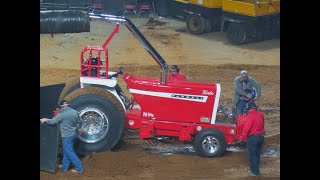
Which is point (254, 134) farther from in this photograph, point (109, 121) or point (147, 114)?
point (109, 121)

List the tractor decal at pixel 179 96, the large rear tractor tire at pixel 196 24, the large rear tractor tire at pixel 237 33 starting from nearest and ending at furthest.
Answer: the tractor decal at pixel 179 96 → the large rear tractor tire at pixel 237 33 → the large rear tractor tire at pixel 196 24

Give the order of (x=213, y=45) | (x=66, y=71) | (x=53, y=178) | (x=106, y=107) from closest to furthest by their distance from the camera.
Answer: (x=53, y=178), (x=106, y=107), (x=66, y=71), (x=213, y=45)

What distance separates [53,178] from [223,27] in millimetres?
13170

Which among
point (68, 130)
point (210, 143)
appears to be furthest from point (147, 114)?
point (68, 130)

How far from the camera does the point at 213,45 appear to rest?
21969mm

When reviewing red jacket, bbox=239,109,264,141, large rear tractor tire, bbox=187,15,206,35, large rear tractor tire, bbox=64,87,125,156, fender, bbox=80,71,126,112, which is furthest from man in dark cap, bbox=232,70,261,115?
large rear tractor tire, bbox=187,15,206,35

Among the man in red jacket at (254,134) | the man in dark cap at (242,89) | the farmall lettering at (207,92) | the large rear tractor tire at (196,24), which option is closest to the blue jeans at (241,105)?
the man in dark cap at (242,89)

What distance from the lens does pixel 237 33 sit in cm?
2206

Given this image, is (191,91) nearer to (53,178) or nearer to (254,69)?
(53,178)

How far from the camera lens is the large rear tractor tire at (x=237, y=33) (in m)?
21.9

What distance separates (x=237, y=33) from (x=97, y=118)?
1107 centimetres

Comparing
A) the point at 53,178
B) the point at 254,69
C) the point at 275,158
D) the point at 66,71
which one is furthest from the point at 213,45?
the point at 53,178

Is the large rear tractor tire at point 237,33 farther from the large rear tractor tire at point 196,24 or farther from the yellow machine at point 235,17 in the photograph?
the large rear tractor tire at point 196,24

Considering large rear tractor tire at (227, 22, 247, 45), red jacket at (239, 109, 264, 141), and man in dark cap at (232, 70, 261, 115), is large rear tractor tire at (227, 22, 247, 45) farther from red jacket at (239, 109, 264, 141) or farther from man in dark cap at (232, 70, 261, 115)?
red jacket at (239, 109, 264, 141)
